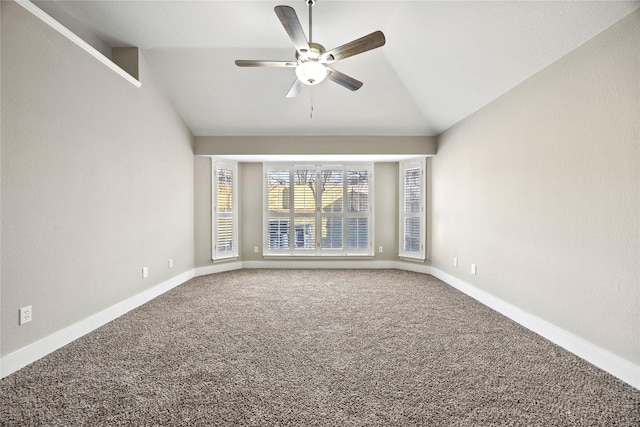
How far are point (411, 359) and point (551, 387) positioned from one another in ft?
2.75

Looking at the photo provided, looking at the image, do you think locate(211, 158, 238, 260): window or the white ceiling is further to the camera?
locate(211, 158, 238, 260): window

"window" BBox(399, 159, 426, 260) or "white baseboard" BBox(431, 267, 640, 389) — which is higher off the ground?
"window" BBox(399, 159, 426, 260)

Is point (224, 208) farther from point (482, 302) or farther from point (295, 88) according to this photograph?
point (482, 302)

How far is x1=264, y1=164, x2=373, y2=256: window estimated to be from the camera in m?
5.44

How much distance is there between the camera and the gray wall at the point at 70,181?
79.0 inches

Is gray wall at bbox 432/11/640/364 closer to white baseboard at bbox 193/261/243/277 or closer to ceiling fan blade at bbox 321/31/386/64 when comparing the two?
ceiling fan blade at bbox 321/31/386/64

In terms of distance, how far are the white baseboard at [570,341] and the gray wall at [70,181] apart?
4065mm

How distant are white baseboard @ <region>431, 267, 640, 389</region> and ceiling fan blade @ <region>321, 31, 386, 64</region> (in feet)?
8.97

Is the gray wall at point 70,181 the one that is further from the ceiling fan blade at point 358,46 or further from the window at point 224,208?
the ceiling fan blade at point 358,46

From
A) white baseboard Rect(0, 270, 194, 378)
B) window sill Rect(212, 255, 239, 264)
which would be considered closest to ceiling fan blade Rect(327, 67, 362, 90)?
white baseboard Rect(0, 270, 194, 378)

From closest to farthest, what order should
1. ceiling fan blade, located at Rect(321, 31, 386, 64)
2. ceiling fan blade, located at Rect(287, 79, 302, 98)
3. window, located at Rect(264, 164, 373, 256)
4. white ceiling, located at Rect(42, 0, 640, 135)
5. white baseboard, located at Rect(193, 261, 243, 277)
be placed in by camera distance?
ceiling fan blade, located at Rect(321, 31, 386, 64) → white ceiling, located at Rect(42, 0, 640, 135) → ceiling fan blade, located at Rect(287, 79, 302, 98) → white baseboard, located at Rect(193, 261, 243, 277) → window, located at Rect(264, 164, 373, 256)

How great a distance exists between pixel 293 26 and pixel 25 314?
2857 mm

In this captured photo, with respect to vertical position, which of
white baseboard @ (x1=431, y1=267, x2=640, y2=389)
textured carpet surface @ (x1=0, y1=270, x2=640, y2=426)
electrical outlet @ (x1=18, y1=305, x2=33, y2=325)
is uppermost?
electrical outlet @ (x1=18, y1=305, x2=33, y2=325)

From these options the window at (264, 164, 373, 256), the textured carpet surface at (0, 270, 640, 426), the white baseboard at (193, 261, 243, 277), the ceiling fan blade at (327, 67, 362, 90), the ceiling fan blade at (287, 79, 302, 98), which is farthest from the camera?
the window at (264, 164, 373, 256)
